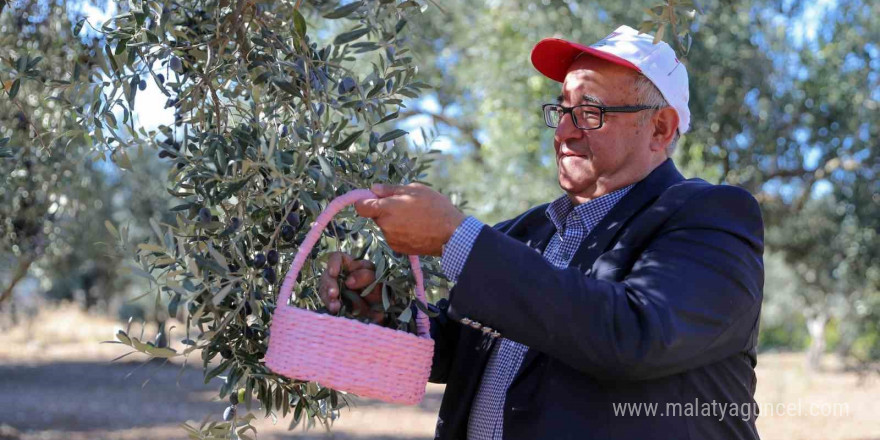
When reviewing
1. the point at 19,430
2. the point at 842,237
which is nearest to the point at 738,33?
the point at 842,237

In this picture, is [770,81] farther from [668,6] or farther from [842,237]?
[668,6]

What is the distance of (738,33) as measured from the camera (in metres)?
9.73

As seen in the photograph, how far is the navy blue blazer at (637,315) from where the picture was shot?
1.81 m

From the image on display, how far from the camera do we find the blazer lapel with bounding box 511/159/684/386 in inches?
85.0

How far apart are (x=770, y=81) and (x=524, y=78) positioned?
3028mm

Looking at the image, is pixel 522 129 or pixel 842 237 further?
pixel 842 237

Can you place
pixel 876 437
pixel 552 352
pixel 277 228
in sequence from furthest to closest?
pixel 876 437
pixel 277 228
pixel 552 352

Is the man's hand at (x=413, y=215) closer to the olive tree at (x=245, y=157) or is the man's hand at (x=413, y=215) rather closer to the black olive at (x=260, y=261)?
the olive tree at (x=245, y=157)

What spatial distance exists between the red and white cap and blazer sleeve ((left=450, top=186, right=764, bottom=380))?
52cm

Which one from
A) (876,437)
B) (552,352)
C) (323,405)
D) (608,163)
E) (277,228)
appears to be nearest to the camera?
(552,352)

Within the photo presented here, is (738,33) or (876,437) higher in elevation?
(738,33)

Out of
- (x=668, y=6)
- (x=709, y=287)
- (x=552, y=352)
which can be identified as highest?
(x=668, y=6)

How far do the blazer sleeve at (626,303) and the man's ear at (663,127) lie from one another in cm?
47

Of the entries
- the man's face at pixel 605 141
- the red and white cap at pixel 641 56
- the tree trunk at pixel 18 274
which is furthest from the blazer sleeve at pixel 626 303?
the tree trunk at pixel 18 274
